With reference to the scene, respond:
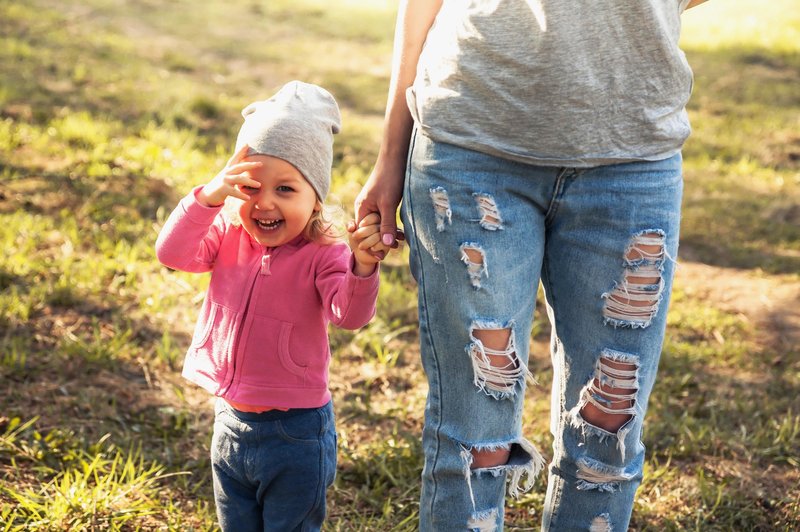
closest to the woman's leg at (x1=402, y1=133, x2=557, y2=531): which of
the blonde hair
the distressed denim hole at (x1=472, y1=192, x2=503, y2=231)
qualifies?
the distressed denim hole at (x1=472, y1=192, x2=503, y2=231)

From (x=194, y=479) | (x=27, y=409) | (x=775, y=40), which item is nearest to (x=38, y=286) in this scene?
(x=27, y=409)

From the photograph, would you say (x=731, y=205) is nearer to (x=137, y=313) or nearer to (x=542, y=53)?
(x=137, y=313)

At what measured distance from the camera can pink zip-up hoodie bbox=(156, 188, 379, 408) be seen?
202cm

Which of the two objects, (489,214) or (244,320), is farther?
(244,320)

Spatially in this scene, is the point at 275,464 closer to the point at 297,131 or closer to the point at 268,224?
the point at 268,224

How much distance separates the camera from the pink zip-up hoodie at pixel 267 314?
2.02m

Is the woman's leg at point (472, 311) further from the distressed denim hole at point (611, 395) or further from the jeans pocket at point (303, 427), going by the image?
the jeans pocket at point (303, 427)

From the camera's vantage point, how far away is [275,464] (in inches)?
80.2

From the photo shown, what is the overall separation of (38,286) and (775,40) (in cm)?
745

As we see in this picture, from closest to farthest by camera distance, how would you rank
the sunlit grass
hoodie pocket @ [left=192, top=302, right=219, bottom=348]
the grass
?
hoodie pocket @ [left=192, top=302, right=219, bottom=348], the grass, the sunlit grass

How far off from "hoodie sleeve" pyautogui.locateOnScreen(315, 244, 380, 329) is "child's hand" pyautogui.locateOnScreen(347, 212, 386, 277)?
0.06 feet

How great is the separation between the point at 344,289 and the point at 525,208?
1.37 feet

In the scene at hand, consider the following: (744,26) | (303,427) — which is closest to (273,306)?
(303,427)

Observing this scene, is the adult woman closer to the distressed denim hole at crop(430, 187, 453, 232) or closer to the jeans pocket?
the distressed denim hole at crop(430, 187, 453, 232)
